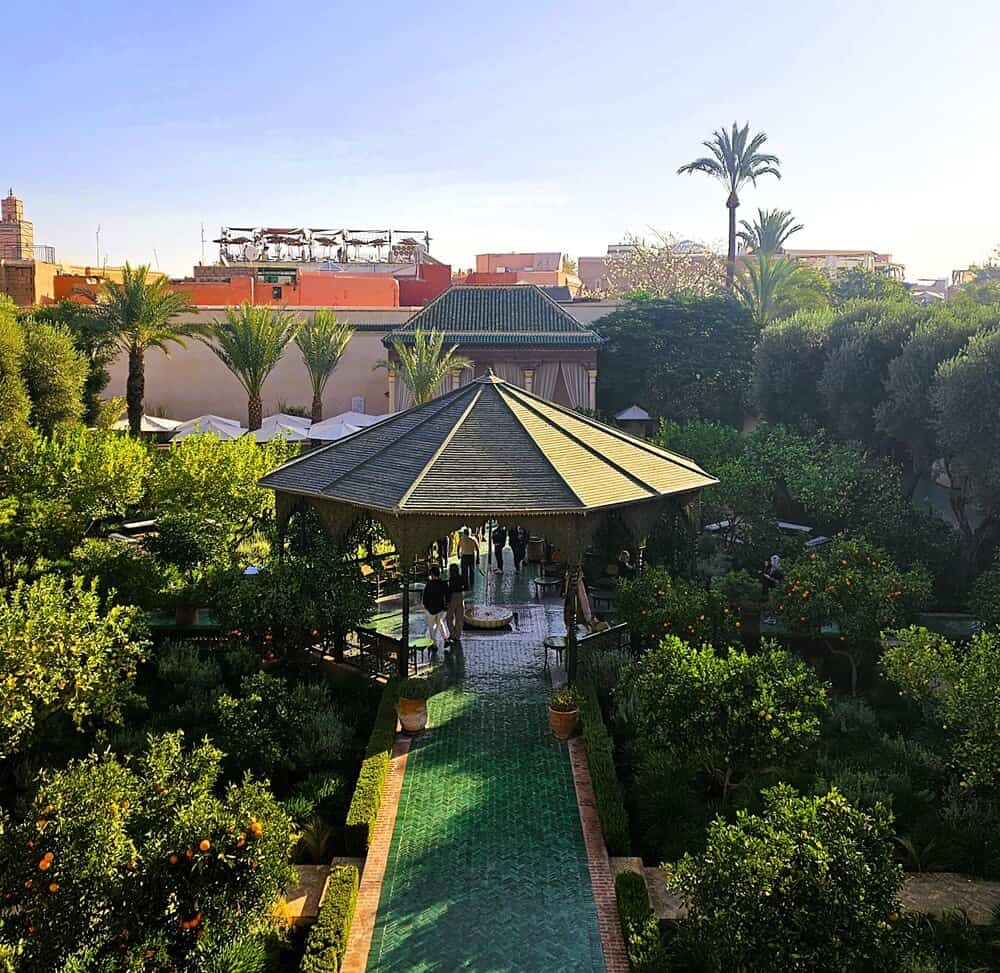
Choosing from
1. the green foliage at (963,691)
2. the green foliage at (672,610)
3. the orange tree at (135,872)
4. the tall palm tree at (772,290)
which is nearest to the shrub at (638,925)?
the orange tree at (135,872)

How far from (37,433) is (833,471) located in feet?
A: 58.8

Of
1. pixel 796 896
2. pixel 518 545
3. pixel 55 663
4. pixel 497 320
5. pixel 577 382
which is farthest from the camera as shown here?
pixel 497 320

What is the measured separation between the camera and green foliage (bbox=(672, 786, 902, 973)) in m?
6.95

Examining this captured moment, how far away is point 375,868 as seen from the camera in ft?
31.6

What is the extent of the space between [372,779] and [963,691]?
267 inches

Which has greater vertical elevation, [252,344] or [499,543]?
[252,344]

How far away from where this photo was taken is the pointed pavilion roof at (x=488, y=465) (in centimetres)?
1350

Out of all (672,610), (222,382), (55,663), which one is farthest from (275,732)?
(222,382)

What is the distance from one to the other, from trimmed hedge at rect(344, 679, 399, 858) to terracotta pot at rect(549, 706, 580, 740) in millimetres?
2179

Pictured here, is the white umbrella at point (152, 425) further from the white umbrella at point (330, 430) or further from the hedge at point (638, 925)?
the hedge at point (638, 925)

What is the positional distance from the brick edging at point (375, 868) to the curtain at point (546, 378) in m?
24.8

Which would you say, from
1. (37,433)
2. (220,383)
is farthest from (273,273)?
(37,433)

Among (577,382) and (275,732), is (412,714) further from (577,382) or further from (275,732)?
(577,382)

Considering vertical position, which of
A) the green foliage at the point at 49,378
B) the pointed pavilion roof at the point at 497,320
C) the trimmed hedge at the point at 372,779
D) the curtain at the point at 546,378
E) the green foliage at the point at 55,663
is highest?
the pointed pavilion roof at the point at 497,320
